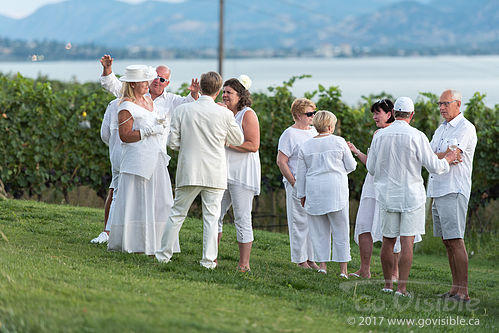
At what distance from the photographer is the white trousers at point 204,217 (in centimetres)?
704

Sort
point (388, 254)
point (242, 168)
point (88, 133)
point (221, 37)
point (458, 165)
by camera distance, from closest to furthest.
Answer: point (388, 254), point (458, 165), point (242, 168), point (88, 133), point (221, 37)

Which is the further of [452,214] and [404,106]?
[452,214]

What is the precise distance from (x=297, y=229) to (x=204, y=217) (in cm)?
187

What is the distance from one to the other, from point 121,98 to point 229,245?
304 centimetres

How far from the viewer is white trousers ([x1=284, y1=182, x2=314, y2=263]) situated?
338 inches

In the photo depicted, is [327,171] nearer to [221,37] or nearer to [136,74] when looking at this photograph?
[136,74]

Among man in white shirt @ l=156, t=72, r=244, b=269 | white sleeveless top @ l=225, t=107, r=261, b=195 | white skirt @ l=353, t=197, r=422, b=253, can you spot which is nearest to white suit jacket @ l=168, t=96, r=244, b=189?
man in white shirt @ l=156, t=72, r=244, b=269

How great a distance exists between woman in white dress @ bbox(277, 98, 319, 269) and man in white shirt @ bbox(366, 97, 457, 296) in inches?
56.9

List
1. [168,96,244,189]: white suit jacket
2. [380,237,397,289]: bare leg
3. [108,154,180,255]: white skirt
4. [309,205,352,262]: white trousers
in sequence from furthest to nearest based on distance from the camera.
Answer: [309,205,352,262]: white trousers → [108,154,180,255]: white skirt → [380,237,397,289]: bare leg → [168,96,244,189]: white suit jacket

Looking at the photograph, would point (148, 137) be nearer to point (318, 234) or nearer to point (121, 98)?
point (121, 98)

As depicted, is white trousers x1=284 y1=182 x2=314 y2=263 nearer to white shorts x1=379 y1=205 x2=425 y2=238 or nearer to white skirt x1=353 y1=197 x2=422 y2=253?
white skirt x1=353 y1=197 x2=422 y2=253

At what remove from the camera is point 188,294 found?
5.66 metres

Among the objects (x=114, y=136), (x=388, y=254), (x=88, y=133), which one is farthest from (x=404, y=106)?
(x=88, y=133)

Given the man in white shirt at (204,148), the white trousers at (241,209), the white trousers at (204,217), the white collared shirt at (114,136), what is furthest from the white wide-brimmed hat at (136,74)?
the white trousers at (241,209)
